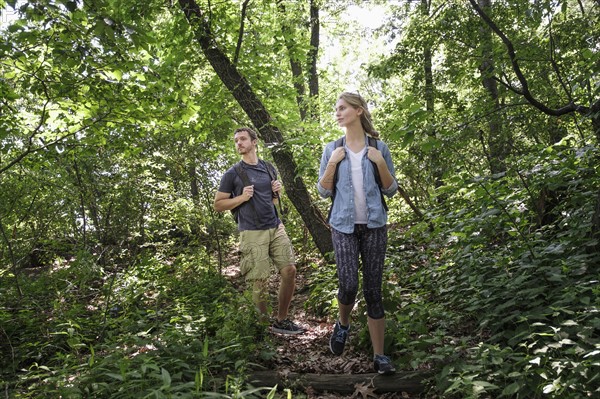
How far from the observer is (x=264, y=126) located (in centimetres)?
693

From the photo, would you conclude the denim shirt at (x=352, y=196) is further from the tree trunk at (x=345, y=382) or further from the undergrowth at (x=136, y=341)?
the undergrowth at (x=136, y=341)

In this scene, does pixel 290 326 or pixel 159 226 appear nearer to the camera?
pixel 290 326

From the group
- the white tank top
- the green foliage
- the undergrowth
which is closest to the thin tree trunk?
the green foliage

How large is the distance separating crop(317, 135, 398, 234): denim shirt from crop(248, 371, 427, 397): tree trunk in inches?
45.2

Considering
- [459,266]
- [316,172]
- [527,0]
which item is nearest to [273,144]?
[316,172]

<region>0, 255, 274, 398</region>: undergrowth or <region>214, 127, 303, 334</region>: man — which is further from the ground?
<region>214, 127, 303, 334</region>: man

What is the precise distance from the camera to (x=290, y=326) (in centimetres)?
494

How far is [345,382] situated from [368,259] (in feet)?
3.19

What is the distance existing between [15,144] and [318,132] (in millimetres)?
5122

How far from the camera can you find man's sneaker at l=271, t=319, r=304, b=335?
192 inches

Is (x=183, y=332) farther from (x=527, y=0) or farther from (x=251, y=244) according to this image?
(x=527, y=0)

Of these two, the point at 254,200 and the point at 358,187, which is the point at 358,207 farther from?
the point at 254,200

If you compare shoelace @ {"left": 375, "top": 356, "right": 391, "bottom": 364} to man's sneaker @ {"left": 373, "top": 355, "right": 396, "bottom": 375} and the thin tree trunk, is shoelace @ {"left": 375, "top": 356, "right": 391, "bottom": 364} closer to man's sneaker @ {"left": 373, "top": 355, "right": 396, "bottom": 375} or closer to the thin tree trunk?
A: man's sneaker @ {"left": 373, "top": 355, "right": 396, "bottom": 375}

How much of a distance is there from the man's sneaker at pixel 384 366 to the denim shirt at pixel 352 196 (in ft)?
3.34
